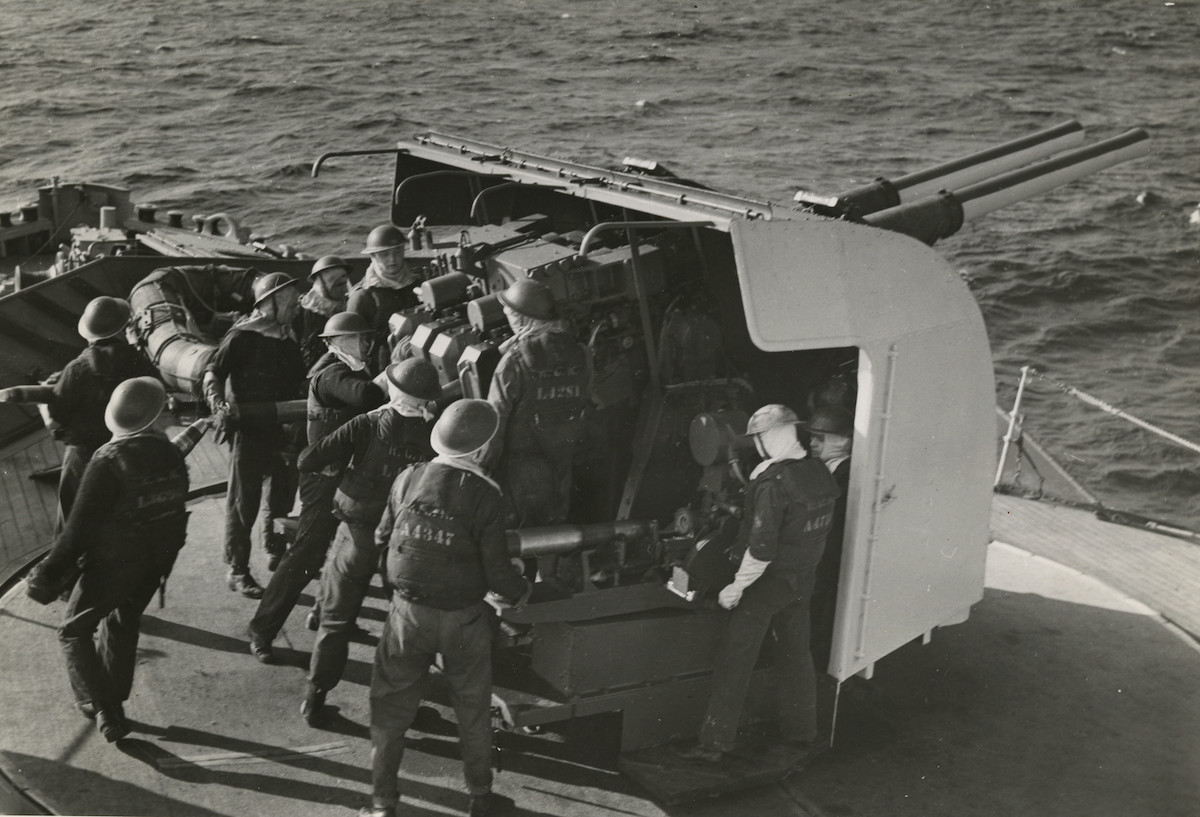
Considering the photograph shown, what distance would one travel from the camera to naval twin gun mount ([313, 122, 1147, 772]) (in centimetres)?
600

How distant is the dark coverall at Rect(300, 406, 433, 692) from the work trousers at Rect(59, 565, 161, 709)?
0.85 meters

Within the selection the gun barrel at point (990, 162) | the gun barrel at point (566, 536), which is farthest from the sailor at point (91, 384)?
the gun barrel at point (990, 162)

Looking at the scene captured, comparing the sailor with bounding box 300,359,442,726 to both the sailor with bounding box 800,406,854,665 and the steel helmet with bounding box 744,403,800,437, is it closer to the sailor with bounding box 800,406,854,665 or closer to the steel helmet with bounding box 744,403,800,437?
the steel helmet with bounding box 744,403,800,437

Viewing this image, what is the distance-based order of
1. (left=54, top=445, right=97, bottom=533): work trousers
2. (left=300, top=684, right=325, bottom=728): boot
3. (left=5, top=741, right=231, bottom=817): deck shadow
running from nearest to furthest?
1. (left=5, top=741, right=231, bottom=817): deck shadow
2. (left=300, top=684, right=325, bottom=728): boot
3. (left=54, top=445, right=97, bottom=533): work trousers

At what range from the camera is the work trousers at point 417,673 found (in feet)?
17.5

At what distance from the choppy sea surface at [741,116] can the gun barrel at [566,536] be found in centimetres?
1269

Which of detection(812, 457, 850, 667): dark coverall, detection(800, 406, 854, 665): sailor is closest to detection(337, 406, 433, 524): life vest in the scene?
detection(800, 406, 854, 665): sailor

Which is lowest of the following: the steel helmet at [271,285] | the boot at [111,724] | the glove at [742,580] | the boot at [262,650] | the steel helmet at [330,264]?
the boot at [262,650]

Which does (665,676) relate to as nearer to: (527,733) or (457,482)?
(527,733)

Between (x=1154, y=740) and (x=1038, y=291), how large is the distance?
22.5 meters

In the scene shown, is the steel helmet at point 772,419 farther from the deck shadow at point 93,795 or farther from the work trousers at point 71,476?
the work trousers at point 71,476

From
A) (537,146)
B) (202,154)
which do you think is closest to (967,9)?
(537,146)

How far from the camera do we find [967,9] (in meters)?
45.4

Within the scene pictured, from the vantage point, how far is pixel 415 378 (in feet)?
19.7
